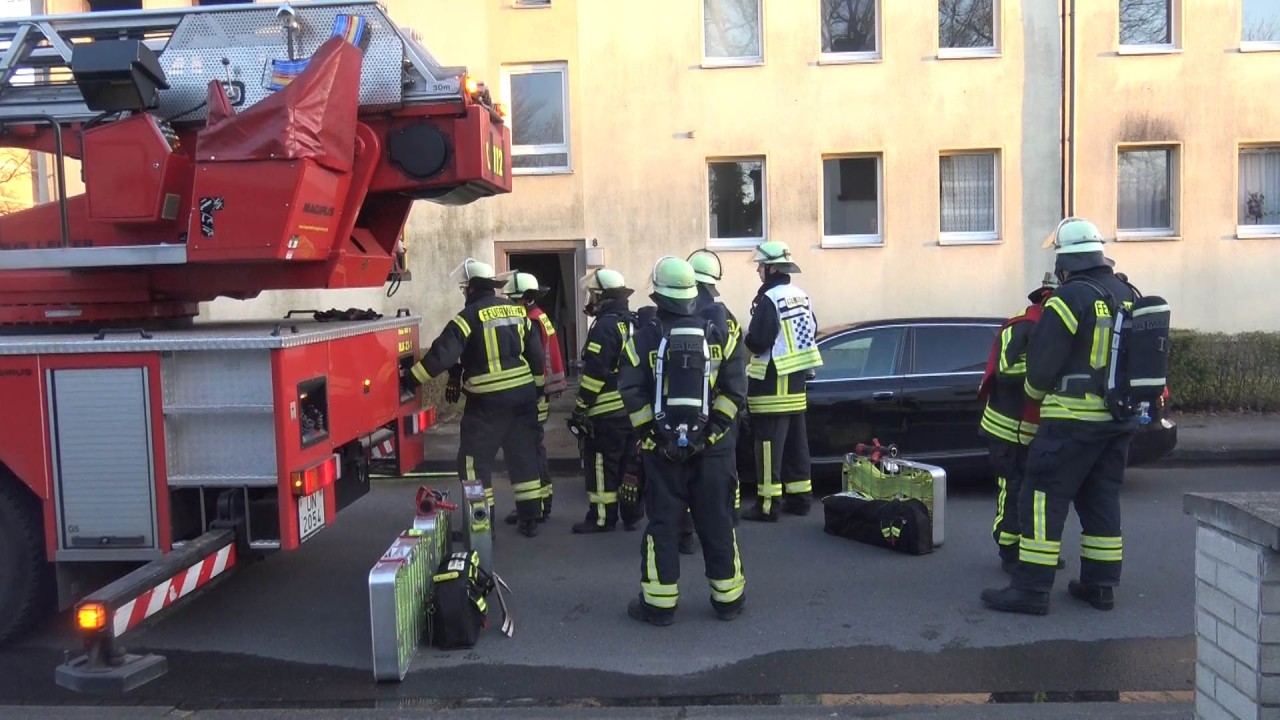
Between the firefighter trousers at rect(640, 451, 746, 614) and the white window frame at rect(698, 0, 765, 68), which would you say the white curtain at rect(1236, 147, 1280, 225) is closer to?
the white window frame at rect(698, 0, 765, 68)

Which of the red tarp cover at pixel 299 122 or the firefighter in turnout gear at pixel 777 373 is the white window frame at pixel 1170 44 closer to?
the firefighter in turnout gear at pixel 777 373

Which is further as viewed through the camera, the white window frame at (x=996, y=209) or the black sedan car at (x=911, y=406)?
the white window frame at (x=996, y=209)

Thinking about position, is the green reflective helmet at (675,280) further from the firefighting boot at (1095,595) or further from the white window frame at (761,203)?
the white window frame at (761,203)

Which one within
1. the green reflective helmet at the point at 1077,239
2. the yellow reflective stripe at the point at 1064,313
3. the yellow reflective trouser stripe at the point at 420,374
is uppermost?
the green reflective helmet at the point at 1077,239

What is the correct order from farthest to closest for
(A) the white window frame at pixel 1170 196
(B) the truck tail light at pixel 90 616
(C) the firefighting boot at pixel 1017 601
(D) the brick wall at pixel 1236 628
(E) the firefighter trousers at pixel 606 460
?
(A) the white window frame at pixel 1170 196
(E) the firefighter trousers at pixel 606 460
(C) the firefighting boot at pixel 1017 601
(B) the truck tail light at pixel 90 616
(D) the brick wall at pixel 1236 628

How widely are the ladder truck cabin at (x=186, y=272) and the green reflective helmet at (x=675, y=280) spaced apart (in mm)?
1142

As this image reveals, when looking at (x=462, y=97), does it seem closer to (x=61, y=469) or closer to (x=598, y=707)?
(x=61, y=469)

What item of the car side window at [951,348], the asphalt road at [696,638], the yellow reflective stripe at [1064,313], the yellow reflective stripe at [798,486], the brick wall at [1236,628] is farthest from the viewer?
the car side window at [951,348]

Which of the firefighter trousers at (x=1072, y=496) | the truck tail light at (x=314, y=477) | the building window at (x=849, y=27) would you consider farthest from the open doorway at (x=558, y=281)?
the firefighter trousers at (x=1072, y=496)

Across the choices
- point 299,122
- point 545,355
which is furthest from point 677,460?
point 545,355

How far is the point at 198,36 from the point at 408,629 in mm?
3261

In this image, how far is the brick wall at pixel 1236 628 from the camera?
2908 millimetres

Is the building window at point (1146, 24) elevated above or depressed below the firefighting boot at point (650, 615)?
above

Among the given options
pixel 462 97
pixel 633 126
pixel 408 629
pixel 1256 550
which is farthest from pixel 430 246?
pixel 1256 550
